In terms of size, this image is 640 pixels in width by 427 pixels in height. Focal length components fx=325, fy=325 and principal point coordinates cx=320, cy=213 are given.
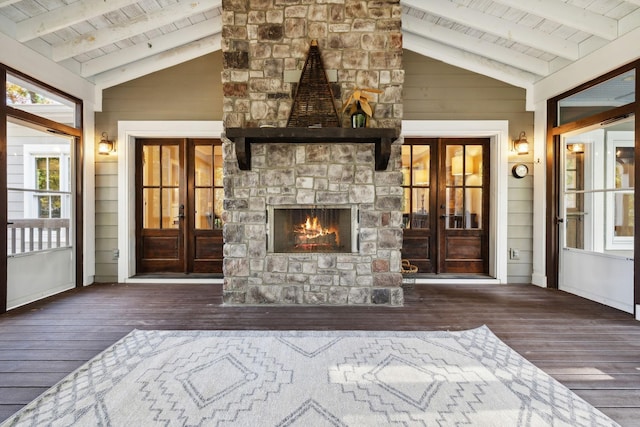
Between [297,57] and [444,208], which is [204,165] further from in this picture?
[444,208]

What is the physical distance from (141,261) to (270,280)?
2.48m

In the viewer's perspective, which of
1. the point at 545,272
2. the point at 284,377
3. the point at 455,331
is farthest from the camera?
the point at 545,272

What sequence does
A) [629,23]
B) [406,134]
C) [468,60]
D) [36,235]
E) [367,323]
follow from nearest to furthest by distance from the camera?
1. [367,323]
2. [629,23]
3. [36,235]
4. [468,60]
5. [406,134]

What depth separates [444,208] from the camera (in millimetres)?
4848

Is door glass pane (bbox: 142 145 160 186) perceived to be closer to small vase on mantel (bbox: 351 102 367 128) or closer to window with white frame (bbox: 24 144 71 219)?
window with white frame (bbox: 24 144 71 219)

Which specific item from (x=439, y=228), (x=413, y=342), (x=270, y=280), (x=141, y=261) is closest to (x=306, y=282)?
(x=270, y=280)

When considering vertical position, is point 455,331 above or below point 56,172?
below

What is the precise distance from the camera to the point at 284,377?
1.99m

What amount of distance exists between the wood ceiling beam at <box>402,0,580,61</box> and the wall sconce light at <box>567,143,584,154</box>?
1012mm

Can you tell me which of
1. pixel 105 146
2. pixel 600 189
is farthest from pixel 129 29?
pixel 600 189

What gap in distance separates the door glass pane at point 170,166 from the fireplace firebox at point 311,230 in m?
2.09

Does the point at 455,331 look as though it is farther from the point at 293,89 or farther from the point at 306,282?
the point at 293,89

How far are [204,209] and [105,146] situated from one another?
151 centimetres

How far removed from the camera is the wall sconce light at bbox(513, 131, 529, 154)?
4.36m
